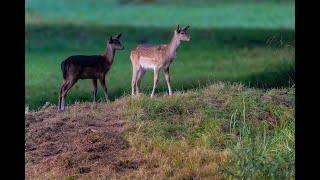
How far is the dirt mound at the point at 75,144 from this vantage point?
849cm

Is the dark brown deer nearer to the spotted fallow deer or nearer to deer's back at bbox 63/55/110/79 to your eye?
deer's back at bbox 63/55/110/79

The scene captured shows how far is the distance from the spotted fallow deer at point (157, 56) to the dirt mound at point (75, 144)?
2.99 ft

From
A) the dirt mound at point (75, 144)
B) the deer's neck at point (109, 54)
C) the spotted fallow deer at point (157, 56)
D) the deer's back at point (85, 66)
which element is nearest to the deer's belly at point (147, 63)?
the spotted fallow deer at point (157, 56)

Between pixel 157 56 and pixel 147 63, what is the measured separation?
181mm

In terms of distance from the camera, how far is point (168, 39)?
1493cm

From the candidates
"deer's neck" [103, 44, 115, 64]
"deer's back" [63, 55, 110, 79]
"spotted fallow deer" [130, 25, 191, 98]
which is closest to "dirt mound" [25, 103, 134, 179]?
"deer's back" [63, 55, 110, 79]

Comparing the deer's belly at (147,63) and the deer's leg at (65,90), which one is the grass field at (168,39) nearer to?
the deer's belly at (147,63)

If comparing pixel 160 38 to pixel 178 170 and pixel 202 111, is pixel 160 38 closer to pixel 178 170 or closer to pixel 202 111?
pixel 202 111

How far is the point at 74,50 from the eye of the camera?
14.3m

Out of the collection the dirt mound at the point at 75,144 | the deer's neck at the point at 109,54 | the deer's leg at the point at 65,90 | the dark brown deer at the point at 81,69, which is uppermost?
the deer's neck at the point at 109,54

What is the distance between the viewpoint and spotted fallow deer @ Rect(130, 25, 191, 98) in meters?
10.6

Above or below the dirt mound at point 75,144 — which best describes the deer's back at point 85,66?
above

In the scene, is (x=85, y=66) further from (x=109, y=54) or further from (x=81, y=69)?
(x=109, y=54)
